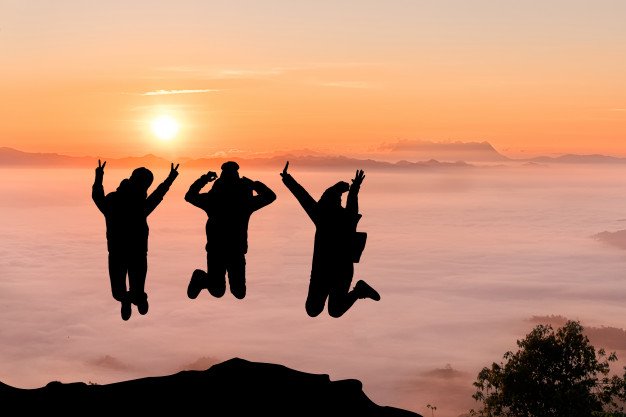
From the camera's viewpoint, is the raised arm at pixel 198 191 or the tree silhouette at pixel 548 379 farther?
the tree silhouette at pixel 548 379

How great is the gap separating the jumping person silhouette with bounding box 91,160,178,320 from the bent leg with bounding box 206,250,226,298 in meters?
1.48

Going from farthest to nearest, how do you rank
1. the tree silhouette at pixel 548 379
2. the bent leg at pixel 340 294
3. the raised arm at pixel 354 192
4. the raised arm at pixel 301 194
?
the tree silhouette at pixel 548 379
the bent leg at pixel 340 294
the raised arm at pixel 354 192
the raised arm at pixel 301 194

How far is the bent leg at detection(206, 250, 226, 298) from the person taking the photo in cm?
1908

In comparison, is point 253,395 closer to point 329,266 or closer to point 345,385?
point 345,385

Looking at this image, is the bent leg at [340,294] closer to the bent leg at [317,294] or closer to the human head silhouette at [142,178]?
the bent leg at [317,294]

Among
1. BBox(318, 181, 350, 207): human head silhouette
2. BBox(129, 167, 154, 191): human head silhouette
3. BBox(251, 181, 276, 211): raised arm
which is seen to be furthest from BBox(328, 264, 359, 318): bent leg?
BBox(129, 167, 154, 191): human head silhouette

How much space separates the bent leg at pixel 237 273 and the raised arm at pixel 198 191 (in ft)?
4.63

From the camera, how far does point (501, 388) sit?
A: 47531 millimetres

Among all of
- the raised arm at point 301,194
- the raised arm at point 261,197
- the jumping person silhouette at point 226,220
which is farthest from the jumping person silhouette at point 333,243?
the jumping person silhouette at point 226,220

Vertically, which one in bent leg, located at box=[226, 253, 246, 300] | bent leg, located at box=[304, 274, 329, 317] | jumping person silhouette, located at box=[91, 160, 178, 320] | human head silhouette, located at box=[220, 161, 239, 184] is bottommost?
bent leg, located at box=[304, 274, 329, 317]

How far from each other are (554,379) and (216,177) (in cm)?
3403

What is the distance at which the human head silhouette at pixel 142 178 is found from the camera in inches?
750

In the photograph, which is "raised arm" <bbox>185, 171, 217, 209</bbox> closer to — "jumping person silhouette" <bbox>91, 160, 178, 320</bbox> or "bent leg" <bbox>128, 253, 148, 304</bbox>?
"jumping person silhouette" <bbox>91, 160, 178, 320</bbox>

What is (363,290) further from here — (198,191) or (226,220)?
(198,191)
